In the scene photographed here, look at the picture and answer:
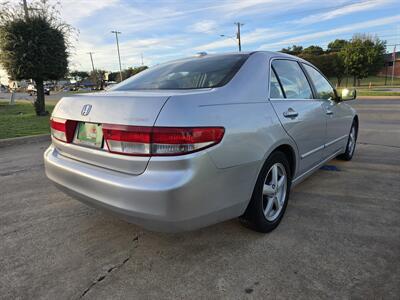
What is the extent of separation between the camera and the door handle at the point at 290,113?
2768 mm

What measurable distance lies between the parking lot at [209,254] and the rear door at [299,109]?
60cm

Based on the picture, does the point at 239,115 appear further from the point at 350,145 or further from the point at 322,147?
the point at 350,145

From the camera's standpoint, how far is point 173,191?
6.21ft

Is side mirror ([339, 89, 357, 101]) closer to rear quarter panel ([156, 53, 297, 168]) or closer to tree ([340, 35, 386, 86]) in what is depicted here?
rear quarter panel ([156, 53, 297, 168])

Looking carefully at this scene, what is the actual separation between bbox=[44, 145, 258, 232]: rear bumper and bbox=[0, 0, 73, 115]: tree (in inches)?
430

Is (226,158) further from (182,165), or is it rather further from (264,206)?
(264,206)

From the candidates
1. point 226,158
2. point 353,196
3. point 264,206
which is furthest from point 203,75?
point 353,196

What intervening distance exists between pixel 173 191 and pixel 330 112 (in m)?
2.71

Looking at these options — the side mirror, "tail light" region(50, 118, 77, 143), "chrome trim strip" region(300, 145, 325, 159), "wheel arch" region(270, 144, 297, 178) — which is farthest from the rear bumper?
the side mirror

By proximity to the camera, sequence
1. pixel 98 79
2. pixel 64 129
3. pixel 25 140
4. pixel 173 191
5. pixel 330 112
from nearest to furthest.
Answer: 1. pixel 173 191
2. pixel 64 129
3. pixel 330 112
4. pixel 25 140
5. pixel 98 79

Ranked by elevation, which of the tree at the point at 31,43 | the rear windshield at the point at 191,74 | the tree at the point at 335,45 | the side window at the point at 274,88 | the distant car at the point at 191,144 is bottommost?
the distant car at the point at 191,144

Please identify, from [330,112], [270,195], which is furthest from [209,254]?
[330,112]

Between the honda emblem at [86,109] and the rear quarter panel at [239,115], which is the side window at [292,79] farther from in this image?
the honda emblem at [86,109]

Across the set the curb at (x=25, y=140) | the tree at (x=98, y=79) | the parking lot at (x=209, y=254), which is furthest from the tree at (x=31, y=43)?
the tree at (x=98, y=79)
